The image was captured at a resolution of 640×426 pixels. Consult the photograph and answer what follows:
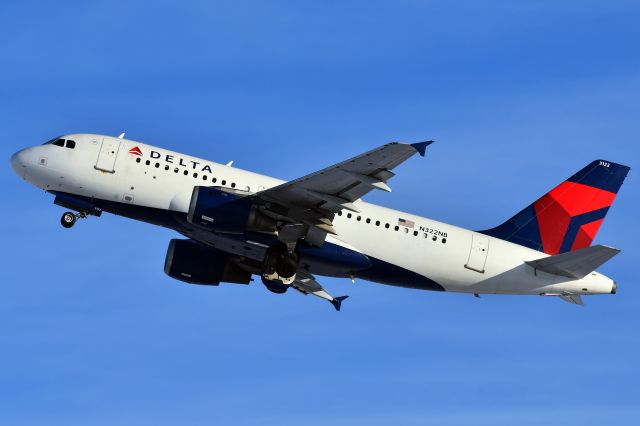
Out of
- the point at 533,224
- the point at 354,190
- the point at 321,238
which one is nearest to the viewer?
the point at 354,190

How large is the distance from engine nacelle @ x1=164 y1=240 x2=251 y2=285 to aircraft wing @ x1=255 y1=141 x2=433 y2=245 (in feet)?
19.8

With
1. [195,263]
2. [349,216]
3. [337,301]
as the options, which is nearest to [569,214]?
[349,216]

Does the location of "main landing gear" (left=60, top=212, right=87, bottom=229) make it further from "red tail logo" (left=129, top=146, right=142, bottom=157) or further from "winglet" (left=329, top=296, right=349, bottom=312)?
"winglet" (left=329, top=296, right=349, bottom=312)

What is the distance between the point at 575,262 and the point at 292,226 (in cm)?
1248

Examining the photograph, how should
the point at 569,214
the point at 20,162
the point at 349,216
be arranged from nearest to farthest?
the point at 349,216 → the point at 20,162 → the point at 569,214

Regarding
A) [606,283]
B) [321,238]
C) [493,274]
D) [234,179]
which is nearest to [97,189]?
[234,179]

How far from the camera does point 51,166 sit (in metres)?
48.4

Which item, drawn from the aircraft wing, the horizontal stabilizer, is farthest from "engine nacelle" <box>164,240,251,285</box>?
the horizontal stabilizer

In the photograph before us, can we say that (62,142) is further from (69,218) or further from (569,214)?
(569,214)

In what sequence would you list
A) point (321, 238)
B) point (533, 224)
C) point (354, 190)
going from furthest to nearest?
point (533, 224) → point (321, 238) → point (354, 190)

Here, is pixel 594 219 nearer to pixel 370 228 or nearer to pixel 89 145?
pixel 370 228

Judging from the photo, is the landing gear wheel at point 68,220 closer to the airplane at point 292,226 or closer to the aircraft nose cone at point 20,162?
the airplane at point 292,226

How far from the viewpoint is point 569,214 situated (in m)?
53.6

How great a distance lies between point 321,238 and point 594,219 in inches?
570
